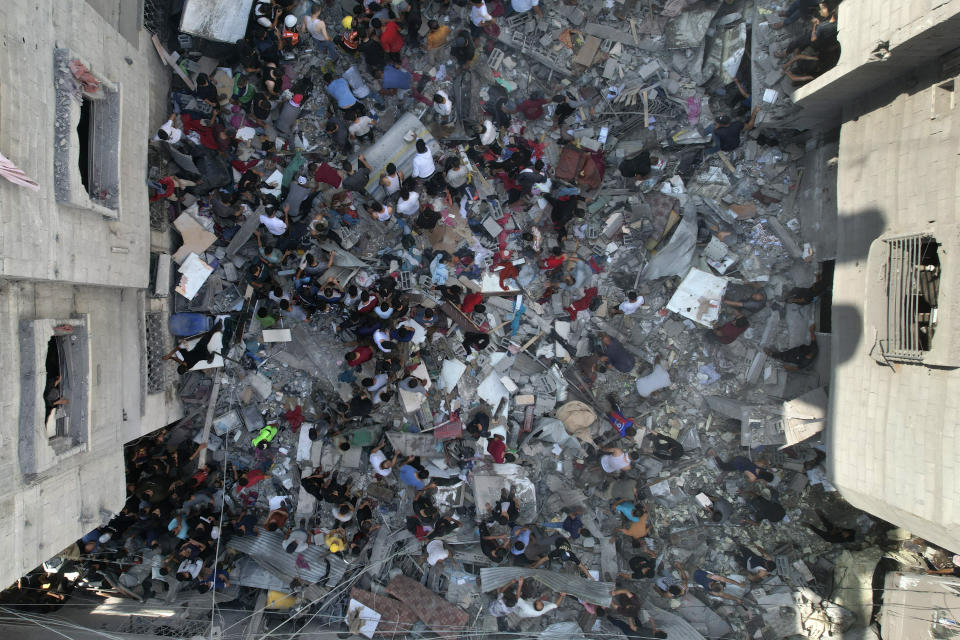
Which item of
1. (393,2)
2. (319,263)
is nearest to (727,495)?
(319,263)

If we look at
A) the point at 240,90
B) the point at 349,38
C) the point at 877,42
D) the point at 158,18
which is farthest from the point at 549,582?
the point at 158,18

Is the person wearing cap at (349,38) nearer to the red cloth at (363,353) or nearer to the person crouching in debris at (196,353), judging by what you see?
the red cloth at (363,353)

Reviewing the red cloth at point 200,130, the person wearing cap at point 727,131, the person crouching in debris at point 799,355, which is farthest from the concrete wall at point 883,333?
the red cloth at point 200,130

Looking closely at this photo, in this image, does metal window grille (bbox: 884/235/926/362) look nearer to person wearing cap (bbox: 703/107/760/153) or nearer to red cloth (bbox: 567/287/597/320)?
person wearing cap (bbox: 703/107/760/153)

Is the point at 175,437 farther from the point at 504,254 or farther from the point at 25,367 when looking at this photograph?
the point at 504,254

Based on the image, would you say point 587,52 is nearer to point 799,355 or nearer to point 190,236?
point 799,355

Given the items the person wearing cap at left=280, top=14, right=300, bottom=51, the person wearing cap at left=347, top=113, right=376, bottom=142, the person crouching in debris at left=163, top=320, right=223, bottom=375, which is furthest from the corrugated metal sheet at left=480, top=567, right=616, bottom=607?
the person wearing cap at left=280, top=14, right=300, bottom=51
